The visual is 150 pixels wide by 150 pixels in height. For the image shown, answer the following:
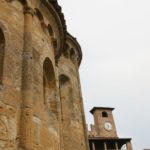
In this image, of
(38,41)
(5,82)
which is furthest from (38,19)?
(5,82)

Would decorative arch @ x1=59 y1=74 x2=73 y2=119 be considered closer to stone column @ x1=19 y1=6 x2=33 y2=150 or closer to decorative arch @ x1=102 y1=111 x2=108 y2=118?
stone column @ x1=19 y1=6 x2=33 y2=150

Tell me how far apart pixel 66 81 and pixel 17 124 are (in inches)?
311

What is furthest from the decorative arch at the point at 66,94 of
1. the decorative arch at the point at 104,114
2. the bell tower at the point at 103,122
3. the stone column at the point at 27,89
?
the decorative arch at the point at 104,114

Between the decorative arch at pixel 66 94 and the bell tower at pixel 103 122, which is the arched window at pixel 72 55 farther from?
the bell tower at pixel 103 122

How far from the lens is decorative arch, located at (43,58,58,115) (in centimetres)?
742

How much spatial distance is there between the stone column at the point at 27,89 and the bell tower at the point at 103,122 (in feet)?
106

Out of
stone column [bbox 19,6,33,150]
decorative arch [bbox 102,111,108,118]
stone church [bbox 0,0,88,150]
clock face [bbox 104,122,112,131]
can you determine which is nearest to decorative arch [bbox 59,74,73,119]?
stone church [bbox 0,0,88,150]

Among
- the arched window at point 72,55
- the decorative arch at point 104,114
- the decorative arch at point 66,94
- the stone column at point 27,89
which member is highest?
the decorative arch at point 104,114

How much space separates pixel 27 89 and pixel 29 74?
418 mm

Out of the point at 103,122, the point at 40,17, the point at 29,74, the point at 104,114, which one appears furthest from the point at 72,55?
the point at 104,114

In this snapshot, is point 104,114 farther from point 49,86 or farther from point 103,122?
point 49,86

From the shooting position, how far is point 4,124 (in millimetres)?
5059

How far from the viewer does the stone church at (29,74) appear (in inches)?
206

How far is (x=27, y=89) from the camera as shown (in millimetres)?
5758
